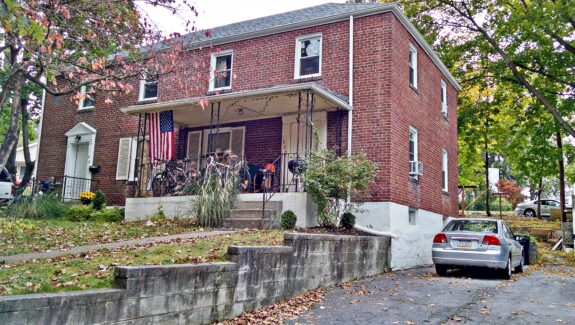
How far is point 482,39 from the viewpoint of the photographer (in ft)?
67.8

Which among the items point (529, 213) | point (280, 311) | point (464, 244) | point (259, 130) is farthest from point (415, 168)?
point (529, 213)

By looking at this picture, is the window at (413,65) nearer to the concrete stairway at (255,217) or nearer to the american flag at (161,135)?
the concrete stairway at (255,217)

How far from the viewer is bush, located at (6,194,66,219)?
1395 cm

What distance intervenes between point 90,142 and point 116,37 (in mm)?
10939

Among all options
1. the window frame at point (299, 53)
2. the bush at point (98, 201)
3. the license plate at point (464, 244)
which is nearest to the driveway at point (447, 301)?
the license plate at point (464, 244)

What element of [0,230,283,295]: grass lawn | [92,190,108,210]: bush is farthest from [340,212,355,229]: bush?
[92,190,108,210]: bush

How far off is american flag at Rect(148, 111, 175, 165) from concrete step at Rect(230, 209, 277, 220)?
3270 mm

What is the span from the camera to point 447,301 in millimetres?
8008

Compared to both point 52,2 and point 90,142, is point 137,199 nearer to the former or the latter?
point 90,142

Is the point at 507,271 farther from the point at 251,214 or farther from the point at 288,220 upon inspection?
the point at 251,214

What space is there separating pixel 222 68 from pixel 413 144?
22.7 feet

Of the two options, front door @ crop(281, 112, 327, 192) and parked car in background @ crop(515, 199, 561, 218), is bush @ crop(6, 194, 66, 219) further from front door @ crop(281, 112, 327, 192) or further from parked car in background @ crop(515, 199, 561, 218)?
parked car in background @ crop(515, 199, 561, 218)

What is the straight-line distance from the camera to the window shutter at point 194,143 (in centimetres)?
1670

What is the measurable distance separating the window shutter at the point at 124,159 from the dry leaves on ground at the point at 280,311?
11.3 meters
